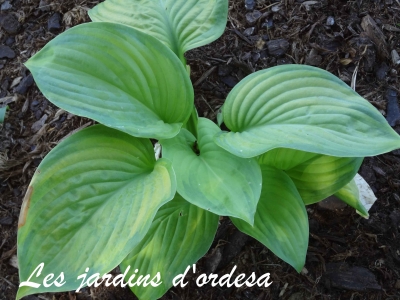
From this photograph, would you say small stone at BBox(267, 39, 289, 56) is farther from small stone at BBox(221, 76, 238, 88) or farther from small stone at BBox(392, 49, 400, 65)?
small stone at BBox(392, 49, 400, 65)

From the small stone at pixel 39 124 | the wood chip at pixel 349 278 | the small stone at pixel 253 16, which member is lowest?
the wood chip at pixel 349 278

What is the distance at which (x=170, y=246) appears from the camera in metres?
1.12

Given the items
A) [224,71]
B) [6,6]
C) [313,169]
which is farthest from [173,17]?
[6,6]

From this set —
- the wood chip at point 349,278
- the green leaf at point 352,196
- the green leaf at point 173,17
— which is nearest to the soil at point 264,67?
the wood chip at point 349,278

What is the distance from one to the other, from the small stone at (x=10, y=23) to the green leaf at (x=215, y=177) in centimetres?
98

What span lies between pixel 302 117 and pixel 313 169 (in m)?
0.19

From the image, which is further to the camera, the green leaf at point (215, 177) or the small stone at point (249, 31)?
the small stone at point (249, 31)

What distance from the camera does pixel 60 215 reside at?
35.5 inches

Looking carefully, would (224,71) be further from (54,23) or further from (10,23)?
(10,23)

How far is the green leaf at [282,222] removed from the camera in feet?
3.41

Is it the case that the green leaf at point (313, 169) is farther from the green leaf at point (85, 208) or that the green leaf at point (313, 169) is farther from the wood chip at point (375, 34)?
the wood chip at point (375, 34)

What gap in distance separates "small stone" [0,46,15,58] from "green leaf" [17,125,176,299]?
2.85 ft

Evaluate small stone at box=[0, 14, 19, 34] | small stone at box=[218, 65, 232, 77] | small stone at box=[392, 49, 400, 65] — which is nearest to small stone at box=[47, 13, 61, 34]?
small stone at box=[0, 14, 19, 34]

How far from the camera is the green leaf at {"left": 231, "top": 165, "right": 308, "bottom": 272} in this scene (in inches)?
40.9
